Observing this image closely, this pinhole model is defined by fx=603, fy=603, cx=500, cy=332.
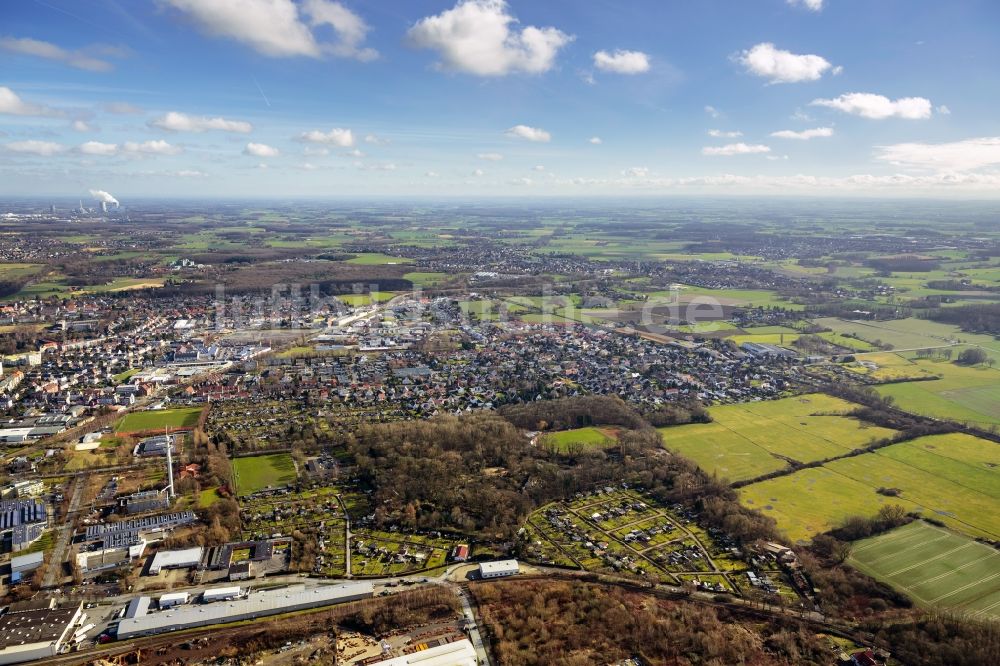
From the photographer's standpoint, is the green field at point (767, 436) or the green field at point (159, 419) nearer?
the green field at point (767, 436)

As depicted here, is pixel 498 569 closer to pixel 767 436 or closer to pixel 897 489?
pixel 897 489

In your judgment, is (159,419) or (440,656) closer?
(440,656)

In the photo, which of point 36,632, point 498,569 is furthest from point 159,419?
point 498,569

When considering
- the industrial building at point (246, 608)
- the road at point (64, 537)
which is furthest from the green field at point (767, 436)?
the road at point (64, 537)

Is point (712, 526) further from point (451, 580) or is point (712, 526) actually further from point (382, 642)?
point (382, 642)

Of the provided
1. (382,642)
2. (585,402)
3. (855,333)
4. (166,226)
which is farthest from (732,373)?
(166,226)

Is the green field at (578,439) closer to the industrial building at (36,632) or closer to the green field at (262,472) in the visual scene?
the green field at (262,472)
